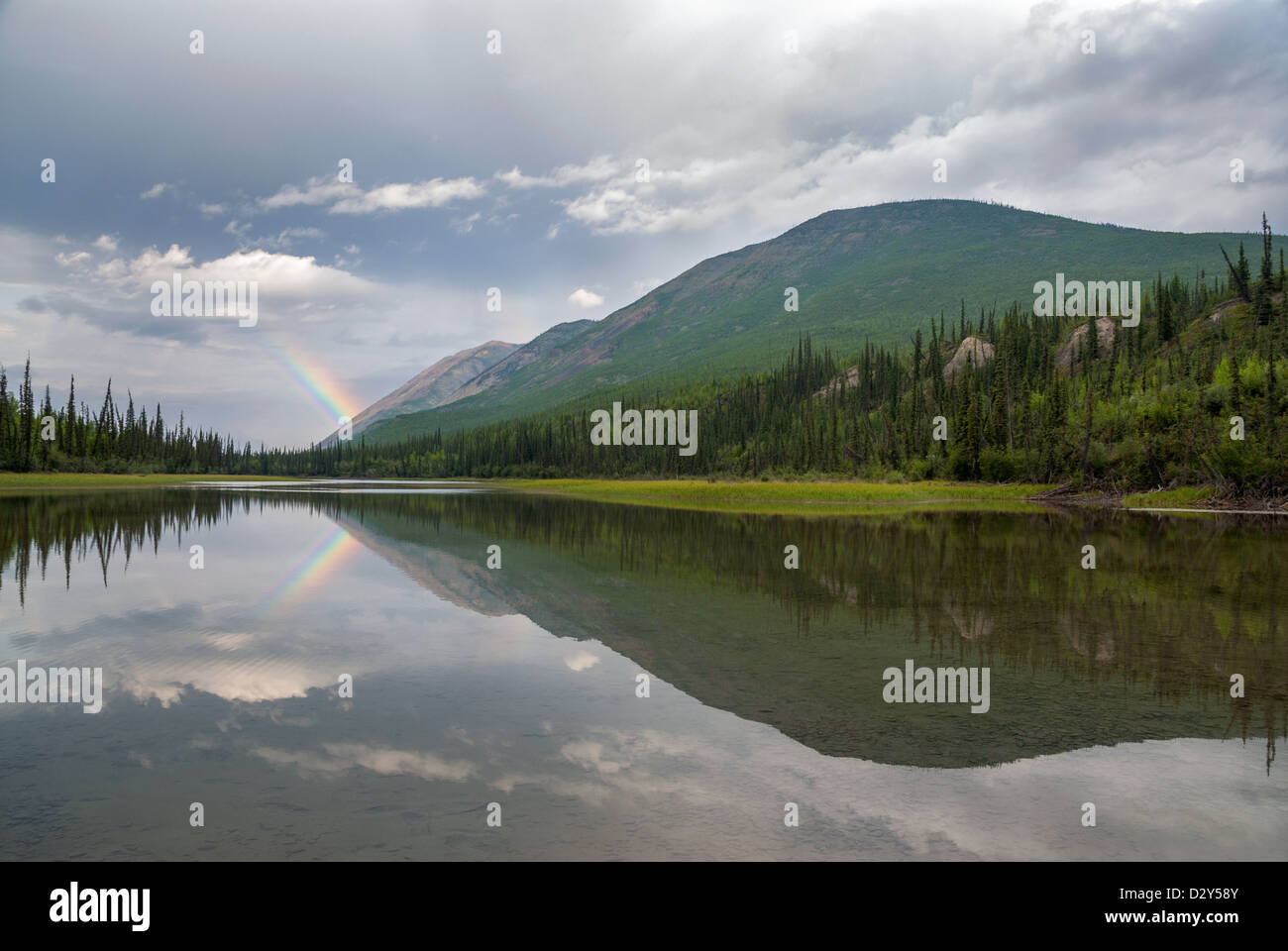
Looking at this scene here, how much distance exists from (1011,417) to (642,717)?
107 metres

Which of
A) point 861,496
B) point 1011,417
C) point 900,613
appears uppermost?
point 1011,417

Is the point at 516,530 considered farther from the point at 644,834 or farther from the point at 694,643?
the point at 644,834

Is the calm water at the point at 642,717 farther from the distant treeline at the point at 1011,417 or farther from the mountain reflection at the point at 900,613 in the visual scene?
the distant treeline at the point at 1011,417

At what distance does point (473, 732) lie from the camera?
9.40 meters

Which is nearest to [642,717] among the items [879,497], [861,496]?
[861,496]

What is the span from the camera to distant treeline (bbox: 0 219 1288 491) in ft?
244

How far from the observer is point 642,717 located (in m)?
10.2

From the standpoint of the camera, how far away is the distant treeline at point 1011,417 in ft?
244

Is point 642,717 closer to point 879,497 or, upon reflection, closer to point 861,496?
point 861,496

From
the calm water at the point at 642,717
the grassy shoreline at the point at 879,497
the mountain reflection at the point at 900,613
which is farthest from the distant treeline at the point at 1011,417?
the calm water at the point at 642,717

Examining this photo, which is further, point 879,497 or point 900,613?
point 879,497

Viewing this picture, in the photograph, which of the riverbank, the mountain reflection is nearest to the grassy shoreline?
the riverbank
